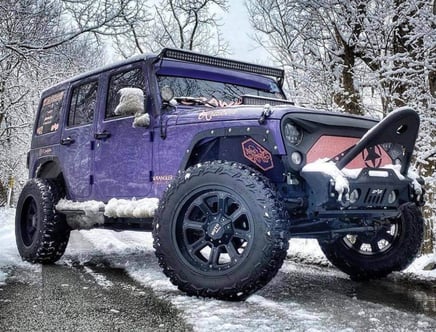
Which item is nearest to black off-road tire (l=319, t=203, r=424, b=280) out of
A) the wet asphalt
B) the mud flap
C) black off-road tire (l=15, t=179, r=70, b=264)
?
the mud flap

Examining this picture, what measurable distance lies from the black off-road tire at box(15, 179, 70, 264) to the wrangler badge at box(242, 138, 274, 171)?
268 centimetres

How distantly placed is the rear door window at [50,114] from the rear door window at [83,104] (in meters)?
0.32

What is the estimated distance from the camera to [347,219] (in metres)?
3.90

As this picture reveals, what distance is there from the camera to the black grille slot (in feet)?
11.7

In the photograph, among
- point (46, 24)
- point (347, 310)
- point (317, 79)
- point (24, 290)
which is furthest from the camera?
point (46, 24)

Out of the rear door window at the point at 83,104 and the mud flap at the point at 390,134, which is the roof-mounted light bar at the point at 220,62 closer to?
the rear door window at the point at 83,104

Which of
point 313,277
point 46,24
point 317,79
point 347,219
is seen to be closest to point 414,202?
point 347,219

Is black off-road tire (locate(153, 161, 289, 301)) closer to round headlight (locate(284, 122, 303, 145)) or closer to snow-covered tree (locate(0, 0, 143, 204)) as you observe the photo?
round headlight (locate(284, 122, 303, 145))

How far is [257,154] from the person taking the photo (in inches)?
144

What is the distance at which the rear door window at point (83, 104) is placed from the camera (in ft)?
18.2

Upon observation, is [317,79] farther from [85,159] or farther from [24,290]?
[24,290]

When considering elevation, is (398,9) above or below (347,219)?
above

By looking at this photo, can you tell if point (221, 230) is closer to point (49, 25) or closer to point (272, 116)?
point (272, 116)

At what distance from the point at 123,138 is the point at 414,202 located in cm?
264
